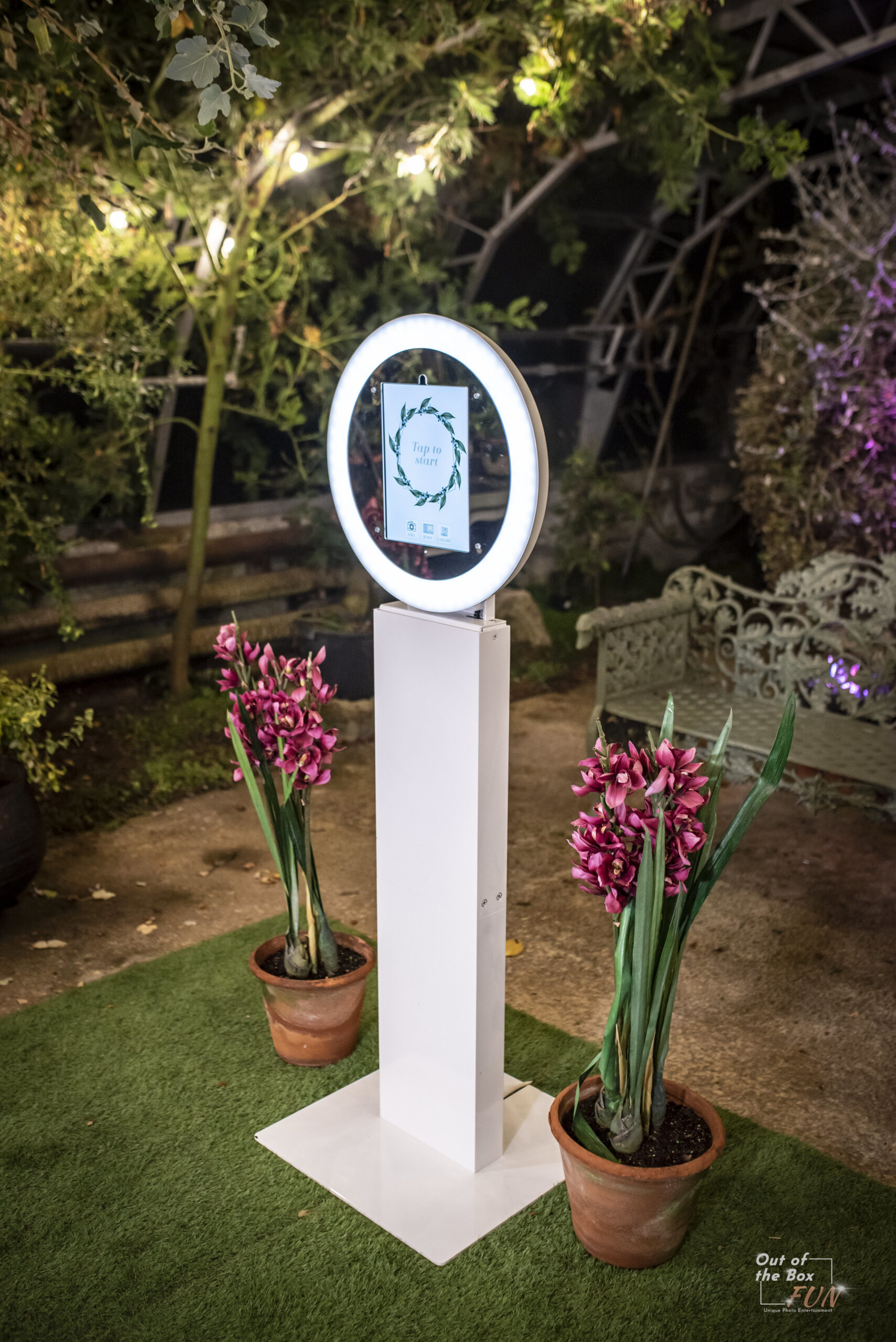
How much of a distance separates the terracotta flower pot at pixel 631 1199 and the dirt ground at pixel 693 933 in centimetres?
62

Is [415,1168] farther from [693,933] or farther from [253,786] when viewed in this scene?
[693,933]

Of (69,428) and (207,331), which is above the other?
(207,331)

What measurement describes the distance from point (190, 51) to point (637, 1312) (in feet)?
8.49

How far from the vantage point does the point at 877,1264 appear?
230cm

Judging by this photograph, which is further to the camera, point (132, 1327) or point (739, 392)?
point (739, 392)

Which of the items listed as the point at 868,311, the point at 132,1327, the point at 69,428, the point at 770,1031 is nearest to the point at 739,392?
the point at 868,311

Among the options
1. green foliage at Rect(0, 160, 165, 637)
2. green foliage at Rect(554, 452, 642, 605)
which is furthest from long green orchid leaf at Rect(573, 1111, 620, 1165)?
green foliage at Rect(554, 452, 642, 605)

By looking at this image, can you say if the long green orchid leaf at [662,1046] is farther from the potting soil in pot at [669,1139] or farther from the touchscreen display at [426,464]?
the touchscreen display at [426,464]

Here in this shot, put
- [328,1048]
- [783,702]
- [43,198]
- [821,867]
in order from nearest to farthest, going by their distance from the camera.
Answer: [328,1048], [821,867], [43,198], [783,702]

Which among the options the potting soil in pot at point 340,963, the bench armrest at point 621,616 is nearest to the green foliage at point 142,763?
the bench armrest at point 621,616

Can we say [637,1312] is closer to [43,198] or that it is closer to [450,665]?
[450,665]

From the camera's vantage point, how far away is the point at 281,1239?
94.0 inches

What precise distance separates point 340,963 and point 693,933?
53.6 inches

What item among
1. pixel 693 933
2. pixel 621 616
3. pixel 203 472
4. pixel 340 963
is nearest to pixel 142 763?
pixel 203 472
